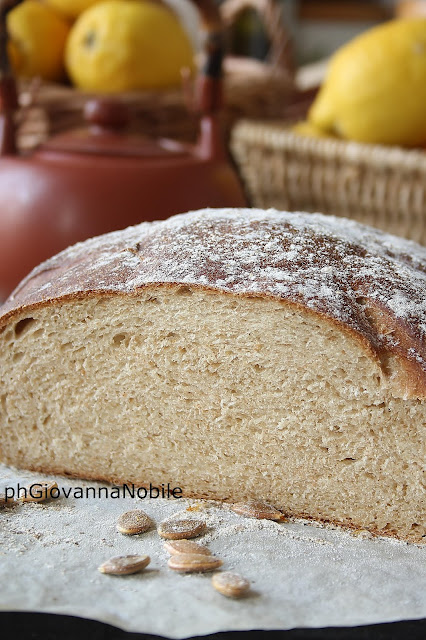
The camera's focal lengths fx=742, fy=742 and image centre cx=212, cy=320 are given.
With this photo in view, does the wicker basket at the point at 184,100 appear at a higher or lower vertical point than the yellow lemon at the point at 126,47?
lower

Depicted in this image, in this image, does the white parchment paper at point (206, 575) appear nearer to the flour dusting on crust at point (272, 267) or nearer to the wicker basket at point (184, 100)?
the flour dusting on crust at point (272, 267)

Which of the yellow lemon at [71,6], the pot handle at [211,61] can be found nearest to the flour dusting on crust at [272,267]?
the pot handle at [211,61]

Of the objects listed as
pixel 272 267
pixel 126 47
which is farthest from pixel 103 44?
pixel 272 267

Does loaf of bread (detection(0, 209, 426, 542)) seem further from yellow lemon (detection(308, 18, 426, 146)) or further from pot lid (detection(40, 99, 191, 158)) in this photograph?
yellow lemon (detection(308, 18, 426, 146))

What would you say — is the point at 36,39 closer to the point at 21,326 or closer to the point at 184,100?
the point at 184,100

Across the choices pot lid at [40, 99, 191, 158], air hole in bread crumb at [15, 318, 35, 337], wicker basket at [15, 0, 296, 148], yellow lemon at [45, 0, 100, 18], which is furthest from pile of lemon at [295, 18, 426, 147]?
air hole in bread crumb at [15, 318, 35, 337]
